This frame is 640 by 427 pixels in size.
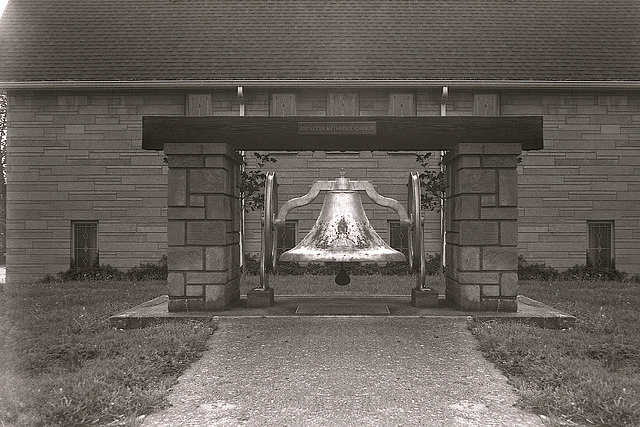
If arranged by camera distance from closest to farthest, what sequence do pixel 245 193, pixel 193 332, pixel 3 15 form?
pixel 193 332 → pixel 245 193 → pixel 3 15

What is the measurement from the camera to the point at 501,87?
13609 mm

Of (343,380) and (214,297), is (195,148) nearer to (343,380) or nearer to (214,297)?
(214,297)

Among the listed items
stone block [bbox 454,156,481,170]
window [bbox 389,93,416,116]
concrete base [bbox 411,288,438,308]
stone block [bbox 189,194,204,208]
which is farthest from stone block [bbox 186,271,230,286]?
window [bbox 389,93,416,116]

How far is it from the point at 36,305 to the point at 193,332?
4071 millimetres

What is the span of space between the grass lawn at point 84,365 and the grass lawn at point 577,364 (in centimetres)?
271

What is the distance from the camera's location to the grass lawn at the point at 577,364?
155 inches

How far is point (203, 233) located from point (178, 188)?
2.04 feet

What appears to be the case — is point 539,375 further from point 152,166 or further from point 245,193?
point 152,166

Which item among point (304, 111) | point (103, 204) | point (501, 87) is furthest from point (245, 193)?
point (501, 87)

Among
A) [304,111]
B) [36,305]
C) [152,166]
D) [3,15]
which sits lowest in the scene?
[36,305]

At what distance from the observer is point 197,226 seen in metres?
7.11

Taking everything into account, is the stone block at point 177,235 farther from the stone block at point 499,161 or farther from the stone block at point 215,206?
the stone block at point 499,161

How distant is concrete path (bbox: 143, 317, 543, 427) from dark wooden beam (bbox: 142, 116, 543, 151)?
2.25 meters

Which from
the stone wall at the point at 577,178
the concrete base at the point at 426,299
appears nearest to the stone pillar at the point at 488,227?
the concrete base at the point at 426,299
